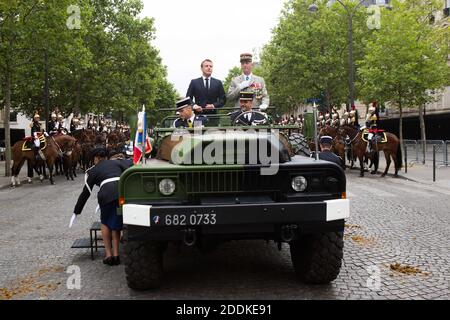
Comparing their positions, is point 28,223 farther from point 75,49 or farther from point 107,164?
point 75,49

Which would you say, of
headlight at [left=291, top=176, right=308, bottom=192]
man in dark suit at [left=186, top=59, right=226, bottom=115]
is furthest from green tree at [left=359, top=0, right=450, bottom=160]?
headlight at [left=291, top=176, right=308, bottom=192]

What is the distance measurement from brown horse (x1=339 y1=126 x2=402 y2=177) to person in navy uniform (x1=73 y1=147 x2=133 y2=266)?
13404 mm

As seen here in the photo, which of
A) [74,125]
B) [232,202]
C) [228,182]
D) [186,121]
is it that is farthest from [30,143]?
[232,202]

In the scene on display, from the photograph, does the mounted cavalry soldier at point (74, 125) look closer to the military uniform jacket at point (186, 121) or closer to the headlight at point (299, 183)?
the military uniform jacket at point (186, 121)

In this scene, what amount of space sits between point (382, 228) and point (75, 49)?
18.1 meters

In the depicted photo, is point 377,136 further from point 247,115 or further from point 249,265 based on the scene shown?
point 249,265

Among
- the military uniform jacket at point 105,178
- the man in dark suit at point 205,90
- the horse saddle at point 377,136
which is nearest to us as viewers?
the military uniform jacket at point 105,178

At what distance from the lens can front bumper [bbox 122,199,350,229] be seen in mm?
4672

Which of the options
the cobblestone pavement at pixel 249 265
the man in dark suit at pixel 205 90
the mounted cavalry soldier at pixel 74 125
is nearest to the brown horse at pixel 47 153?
the mounted cavalry soldier at pixel 74 125

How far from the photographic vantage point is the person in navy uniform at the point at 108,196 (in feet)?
20.3

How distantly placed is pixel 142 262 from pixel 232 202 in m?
1.05

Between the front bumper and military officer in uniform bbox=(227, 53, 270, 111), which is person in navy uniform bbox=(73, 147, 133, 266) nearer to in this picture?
the front bumper

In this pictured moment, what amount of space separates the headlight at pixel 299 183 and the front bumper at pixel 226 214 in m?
0.27

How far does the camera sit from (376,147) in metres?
18.4
